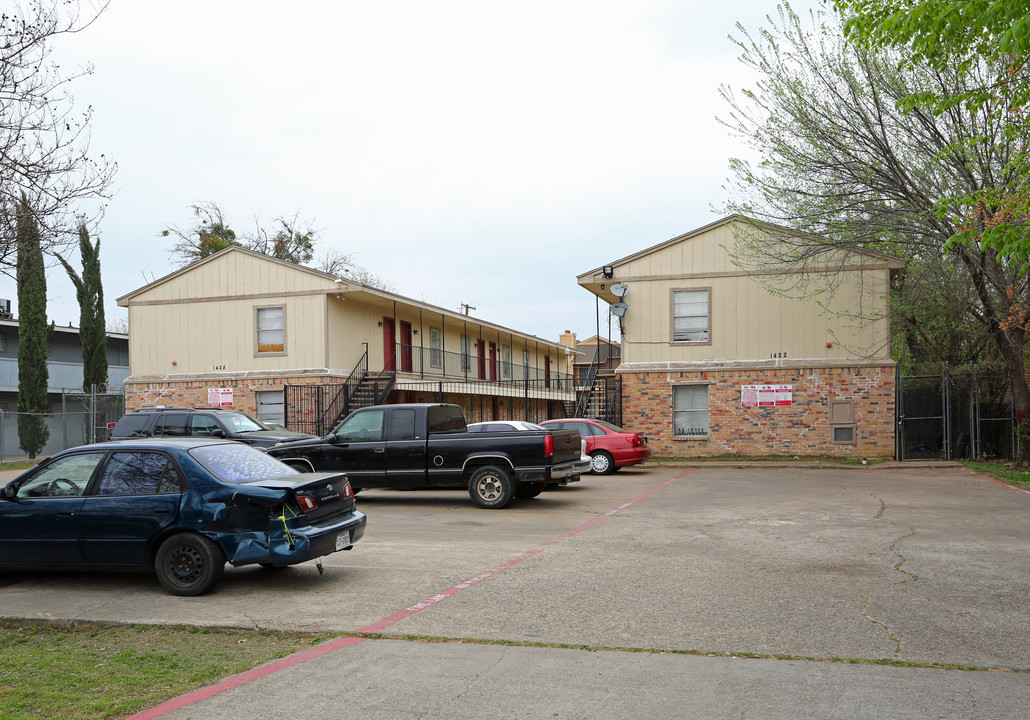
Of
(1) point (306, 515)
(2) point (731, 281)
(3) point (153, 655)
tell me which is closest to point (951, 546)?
(1) point (306, 515)

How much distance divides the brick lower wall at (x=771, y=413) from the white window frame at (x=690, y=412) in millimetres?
103

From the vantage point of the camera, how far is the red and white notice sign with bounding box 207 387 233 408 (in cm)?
2970

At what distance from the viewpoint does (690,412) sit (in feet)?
82.3

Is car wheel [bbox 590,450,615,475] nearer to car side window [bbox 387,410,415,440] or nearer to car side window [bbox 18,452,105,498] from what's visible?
car side window [bbox 387,410,415,440]

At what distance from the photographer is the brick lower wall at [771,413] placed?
77.7ft

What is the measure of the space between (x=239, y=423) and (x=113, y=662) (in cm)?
1429

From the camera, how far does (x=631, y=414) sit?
25.5 metres

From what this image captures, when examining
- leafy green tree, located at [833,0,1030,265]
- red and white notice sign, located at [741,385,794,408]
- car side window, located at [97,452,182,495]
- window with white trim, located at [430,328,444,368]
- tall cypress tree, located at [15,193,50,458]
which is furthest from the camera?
window with white trim, located at [430,328,444,368]

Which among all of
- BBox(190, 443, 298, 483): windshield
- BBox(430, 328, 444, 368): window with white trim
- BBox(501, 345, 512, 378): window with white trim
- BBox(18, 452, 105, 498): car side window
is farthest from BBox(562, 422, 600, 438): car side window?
BBox(501, 345, 512, 378): window with white trim

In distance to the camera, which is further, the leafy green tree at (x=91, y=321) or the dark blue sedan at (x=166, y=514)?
the leafy green tree at (x=91, y=321)

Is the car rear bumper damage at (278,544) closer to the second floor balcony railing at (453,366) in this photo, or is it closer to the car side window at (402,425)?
the car side window at (402,425)

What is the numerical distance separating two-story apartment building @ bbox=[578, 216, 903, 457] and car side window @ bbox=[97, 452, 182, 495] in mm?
18064

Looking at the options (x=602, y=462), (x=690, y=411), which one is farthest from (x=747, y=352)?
(x=602, y=462)

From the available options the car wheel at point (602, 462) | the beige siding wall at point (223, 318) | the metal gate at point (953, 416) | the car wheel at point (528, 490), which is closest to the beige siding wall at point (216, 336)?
the beige siding wall at point (223, 318)
